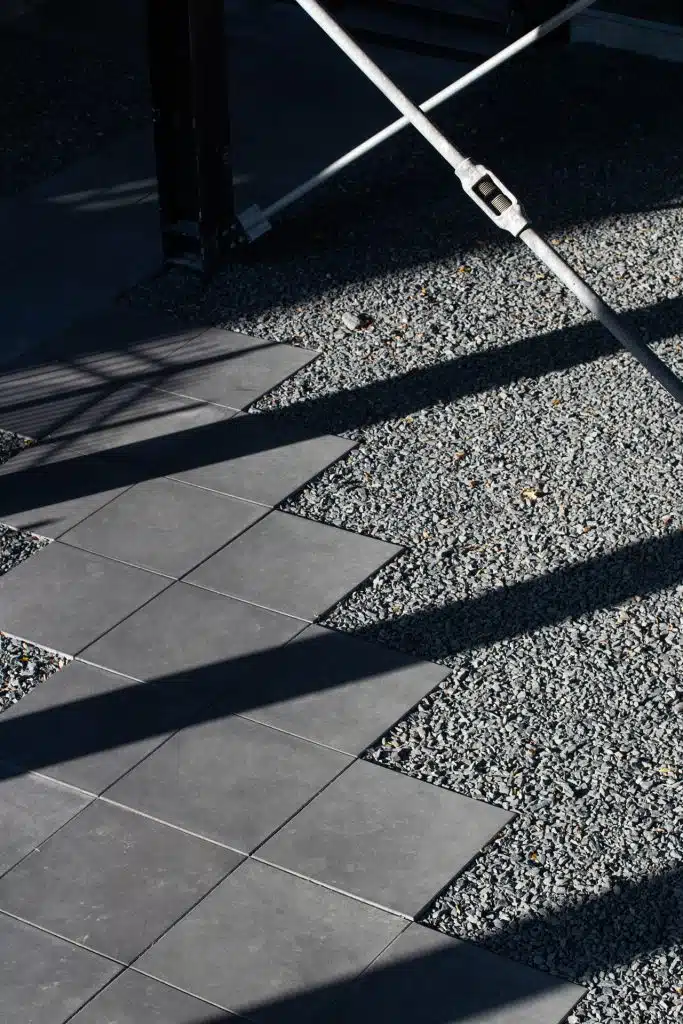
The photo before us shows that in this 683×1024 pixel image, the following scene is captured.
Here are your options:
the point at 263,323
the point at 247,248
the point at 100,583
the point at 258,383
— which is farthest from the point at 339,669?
the point at 247,248

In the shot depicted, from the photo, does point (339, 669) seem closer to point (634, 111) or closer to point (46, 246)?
point (46, 246)

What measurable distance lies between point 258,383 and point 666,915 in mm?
3606

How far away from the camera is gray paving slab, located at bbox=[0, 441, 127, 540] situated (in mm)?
6293

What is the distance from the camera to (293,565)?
596 cm

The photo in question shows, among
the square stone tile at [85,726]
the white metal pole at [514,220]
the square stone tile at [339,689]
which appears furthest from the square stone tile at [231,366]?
the white metal pole at [514,220]

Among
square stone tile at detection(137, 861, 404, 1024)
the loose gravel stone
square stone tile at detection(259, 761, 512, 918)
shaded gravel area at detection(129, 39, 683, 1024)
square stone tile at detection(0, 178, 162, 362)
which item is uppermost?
square stone tile at detection(0, 178, 162, 362)

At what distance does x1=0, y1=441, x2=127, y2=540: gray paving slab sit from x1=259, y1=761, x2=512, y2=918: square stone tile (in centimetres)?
198

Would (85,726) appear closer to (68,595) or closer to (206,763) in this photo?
(206,763)

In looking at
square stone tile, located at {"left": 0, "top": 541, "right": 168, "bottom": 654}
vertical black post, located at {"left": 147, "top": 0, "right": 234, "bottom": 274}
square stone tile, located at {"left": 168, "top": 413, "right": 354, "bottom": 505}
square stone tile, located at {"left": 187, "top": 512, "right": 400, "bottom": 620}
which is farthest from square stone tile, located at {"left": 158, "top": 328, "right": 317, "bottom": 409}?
square stone tile, located at {"left": 0, "top": 541, "right": 168, "bottom": 654}

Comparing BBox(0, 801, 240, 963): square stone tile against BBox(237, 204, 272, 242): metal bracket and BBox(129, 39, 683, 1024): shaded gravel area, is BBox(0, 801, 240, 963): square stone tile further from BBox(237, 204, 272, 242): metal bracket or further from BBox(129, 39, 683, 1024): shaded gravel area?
BBox(237, 204, 272, 242): metal bracket

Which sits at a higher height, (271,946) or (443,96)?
(443,96)

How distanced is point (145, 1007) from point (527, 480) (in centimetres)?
305

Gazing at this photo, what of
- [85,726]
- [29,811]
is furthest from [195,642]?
[29,811]

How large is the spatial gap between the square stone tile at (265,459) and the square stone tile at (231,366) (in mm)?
236
